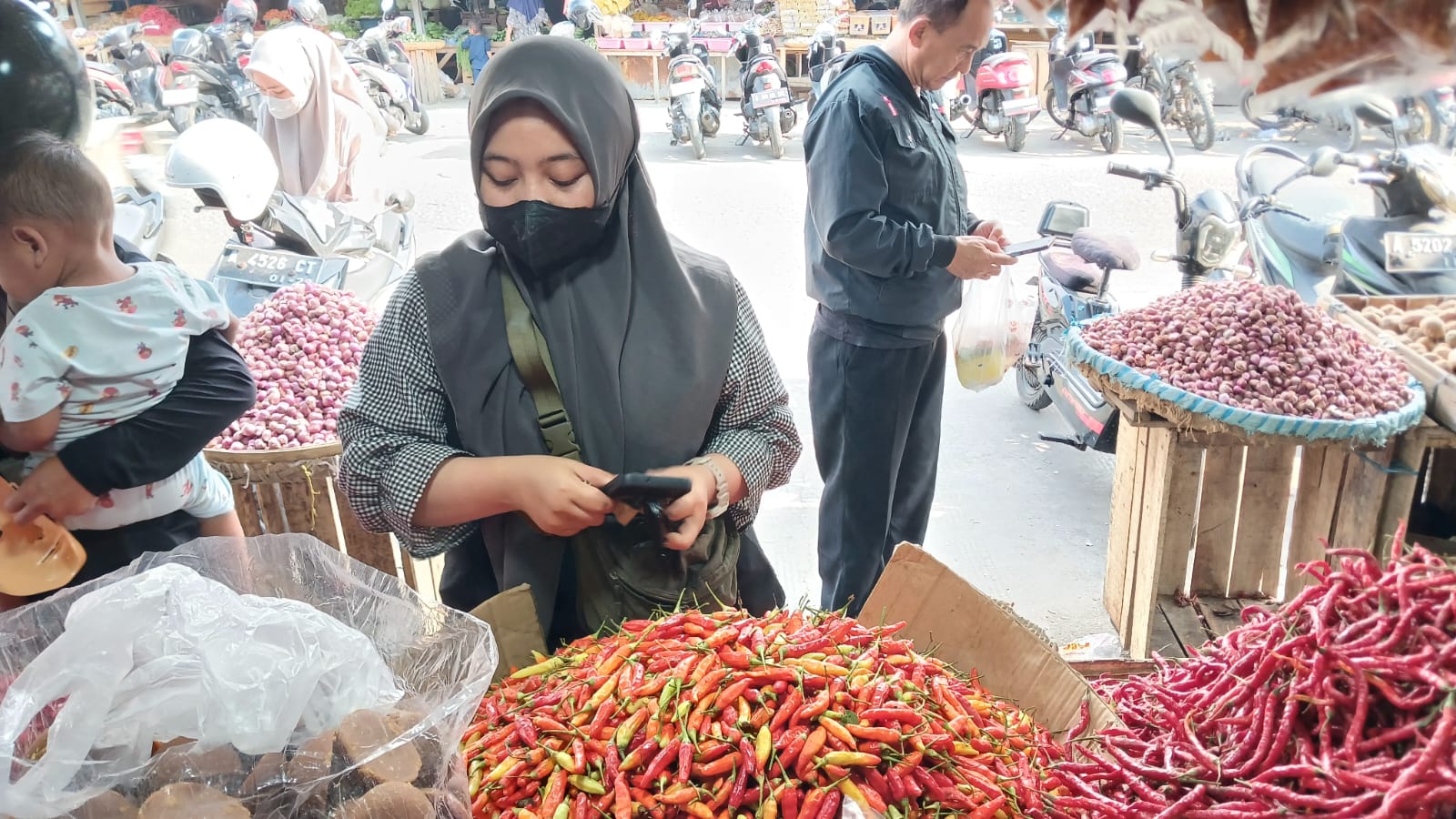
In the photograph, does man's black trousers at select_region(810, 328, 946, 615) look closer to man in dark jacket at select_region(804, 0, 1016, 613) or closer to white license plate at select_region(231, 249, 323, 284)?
man in dark jacket at select_region(804, 0, 1016, 613)

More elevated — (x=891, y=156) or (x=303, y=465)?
(x=891, y=156)

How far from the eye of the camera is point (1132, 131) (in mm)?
11938

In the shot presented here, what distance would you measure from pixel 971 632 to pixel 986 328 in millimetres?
2372

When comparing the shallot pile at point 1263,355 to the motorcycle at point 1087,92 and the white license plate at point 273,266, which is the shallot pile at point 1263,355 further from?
the motorcycle at point 1087,92

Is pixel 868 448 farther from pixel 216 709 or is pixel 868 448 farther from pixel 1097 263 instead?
pixel 216 709

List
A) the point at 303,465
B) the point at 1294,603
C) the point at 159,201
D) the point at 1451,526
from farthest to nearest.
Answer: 1. the point at 159,201
2. the point at 1451,526
3. the point at 303,465
4. the point at 1294,603

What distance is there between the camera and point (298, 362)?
3080mm

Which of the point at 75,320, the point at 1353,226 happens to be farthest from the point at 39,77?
the point at 1353,226

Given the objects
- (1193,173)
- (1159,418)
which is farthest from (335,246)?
(1193,173)

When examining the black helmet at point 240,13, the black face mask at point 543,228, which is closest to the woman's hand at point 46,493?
the black face mask at point 543,228

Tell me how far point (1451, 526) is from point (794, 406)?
298 cm

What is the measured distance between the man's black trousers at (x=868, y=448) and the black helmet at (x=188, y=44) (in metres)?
7.09

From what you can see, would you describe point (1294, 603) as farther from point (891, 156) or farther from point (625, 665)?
point (891, 156)

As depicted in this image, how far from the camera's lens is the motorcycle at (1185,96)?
9695 mm
